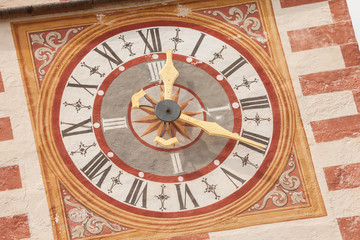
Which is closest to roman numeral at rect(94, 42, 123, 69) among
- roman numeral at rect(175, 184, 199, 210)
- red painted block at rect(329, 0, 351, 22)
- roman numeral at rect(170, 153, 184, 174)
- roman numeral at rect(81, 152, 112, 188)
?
roman numeral at rect(81, 152, 112, 188)

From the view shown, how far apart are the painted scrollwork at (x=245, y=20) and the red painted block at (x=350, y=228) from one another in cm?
191

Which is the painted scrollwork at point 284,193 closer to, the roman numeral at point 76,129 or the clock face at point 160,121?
the clock face at point 160,121

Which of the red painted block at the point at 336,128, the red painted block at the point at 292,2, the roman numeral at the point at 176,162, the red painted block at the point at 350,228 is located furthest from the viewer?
the red painted block at the point at 292,2

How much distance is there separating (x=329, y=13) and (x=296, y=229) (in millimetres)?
2125

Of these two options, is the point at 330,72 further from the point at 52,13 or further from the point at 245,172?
the point at 52,13

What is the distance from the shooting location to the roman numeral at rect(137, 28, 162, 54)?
28.7 feet

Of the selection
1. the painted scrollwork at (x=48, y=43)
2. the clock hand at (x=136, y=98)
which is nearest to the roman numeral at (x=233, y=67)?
the clock hand at (x=136, y=98)

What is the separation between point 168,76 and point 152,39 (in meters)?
0.48

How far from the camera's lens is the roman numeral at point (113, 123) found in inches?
335

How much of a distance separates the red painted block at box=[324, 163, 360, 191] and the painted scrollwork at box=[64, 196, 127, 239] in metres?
1.93

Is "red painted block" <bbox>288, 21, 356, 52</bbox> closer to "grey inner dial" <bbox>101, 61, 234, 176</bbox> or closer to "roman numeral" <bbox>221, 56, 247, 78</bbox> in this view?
"roman numeral" <bbox>221, 56, 247, 78</bbox>

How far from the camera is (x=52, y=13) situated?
8781 millimetres

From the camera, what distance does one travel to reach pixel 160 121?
8531 mm

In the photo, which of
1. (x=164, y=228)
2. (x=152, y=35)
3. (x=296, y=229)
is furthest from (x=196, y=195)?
(x=152, y=35)
